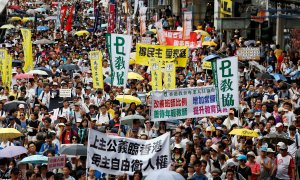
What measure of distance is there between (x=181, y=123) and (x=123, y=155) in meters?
5.67

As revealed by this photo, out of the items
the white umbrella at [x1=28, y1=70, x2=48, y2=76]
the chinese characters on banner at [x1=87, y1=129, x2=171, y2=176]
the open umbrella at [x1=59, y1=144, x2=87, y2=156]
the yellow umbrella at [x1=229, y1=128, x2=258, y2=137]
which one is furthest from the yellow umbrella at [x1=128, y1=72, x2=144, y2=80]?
the chinese characters on banner at [x1=87, y1=129, x2=171, y2=176]

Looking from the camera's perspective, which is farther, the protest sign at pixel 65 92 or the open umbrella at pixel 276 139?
the protest sign at pixel 65 92

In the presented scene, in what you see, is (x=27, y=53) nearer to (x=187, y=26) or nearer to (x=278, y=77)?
(x=187, y=26)

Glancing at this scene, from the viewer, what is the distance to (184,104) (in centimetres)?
2127

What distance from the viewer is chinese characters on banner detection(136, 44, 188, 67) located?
2877cm

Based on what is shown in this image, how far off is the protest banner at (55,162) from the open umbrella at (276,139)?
4157 mm

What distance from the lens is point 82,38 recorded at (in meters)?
49.1

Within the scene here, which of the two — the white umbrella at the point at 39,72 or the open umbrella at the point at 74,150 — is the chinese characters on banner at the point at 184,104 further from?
the white umbrella at the point at 39,72

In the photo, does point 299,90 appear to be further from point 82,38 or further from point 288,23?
point 82,38

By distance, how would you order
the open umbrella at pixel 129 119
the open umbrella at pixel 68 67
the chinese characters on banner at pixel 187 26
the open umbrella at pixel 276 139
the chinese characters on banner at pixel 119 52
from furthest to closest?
the chinese characters on banner at pixel 187 26, the open umbrella at pixel 68 67, the chinese characters on banner at pixel 119 52, the open umbrella at pixel 129 119, the open umbrella at pixel 276 139

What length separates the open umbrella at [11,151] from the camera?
18.6 meters

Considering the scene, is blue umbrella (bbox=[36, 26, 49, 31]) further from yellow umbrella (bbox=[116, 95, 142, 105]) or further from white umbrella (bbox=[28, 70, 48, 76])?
yellow umbrella (bbox=[116, 95, 142, 105])

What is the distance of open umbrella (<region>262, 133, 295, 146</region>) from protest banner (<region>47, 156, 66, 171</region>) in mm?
4157

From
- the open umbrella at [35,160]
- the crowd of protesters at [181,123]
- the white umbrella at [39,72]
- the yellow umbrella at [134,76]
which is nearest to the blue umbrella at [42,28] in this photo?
the crowd of protesters at [181,123]
